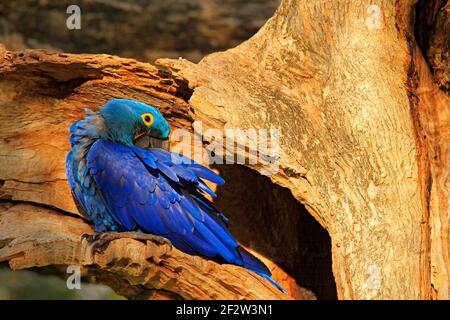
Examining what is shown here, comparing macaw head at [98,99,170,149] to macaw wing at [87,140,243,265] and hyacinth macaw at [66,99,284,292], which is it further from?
macaw wing at [87,140,243,265]

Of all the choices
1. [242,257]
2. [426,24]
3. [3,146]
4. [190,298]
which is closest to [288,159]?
[242,257]

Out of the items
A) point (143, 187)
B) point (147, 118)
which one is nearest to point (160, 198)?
point (143, 187)

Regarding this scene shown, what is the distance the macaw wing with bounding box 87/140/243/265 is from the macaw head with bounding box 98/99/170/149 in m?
0.12

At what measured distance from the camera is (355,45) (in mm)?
3078

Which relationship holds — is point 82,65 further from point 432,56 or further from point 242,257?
point 432,56

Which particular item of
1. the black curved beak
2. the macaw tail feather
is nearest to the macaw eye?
the black curved beak

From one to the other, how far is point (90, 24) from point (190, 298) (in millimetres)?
2915

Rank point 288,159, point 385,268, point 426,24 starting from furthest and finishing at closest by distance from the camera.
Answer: point 426,24
point 288,159
point 385,268

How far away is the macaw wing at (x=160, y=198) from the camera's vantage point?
303cm

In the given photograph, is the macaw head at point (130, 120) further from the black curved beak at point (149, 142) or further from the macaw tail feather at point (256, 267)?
the macaw tail feather at point (256, 267)

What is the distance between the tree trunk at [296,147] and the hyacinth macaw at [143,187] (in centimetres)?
14

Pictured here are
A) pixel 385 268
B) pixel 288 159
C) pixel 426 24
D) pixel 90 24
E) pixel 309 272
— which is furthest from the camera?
pixel 90 24

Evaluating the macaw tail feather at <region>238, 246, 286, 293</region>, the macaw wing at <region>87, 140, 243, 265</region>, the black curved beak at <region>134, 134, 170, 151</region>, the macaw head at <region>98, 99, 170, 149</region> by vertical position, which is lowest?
the macaw tail feather at <region>238, 246, 286, 293</region>

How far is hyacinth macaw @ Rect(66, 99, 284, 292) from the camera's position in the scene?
9.96ft
